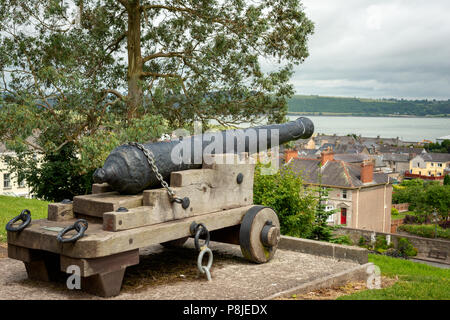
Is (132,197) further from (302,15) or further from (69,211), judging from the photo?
(302,15)

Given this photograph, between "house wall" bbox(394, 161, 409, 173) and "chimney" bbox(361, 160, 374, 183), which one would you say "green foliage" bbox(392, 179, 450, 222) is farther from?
"house wall" bbox(394, 161, 409, 173)

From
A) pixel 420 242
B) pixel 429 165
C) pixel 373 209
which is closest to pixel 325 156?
pixel 373 209

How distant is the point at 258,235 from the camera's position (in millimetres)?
7141

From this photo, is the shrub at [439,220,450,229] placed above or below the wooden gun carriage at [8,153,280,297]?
below

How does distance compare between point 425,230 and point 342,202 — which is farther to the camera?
point 425,230

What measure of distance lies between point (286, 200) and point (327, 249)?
10.4m

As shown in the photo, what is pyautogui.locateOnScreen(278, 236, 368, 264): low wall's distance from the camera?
7586mm

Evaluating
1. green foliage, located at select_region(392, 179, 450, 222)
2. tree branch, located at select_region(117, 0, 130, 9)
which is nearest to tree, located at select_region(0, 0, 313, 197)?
tree branch, located at select_region(117, 0, 130, 9)

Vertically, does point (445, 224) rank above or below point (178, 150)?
below

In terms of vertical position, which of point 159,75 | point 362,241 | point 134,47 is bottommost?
point 362,241

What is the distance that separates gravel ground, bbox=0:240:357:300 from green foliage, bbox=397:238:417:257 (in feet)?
105

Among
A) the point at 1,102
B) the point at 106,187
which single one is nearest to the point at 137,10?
the point at 1,102

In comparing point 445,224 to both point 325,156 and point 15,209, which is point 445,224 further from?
point 15,209
